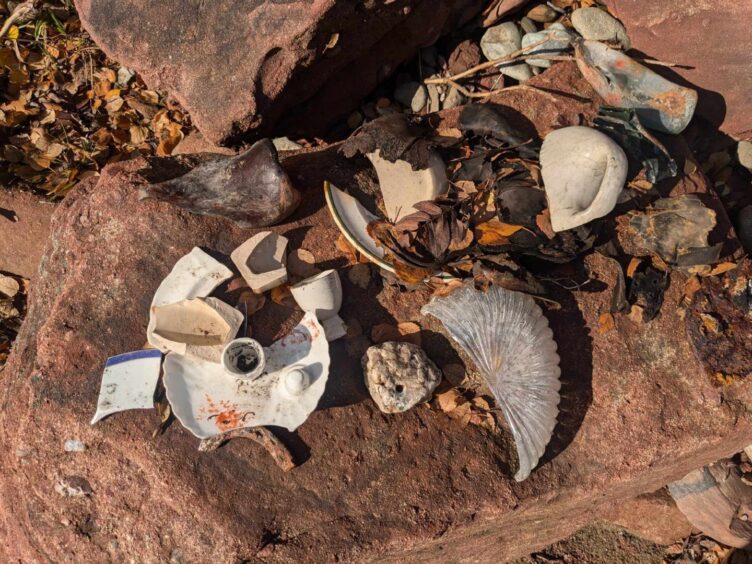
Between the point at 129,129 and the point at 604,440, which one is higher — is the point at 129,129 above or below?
above

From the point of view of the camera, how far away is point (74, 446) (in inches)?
94.0

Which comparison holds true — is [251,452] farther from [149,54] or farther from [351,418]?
[149,54]

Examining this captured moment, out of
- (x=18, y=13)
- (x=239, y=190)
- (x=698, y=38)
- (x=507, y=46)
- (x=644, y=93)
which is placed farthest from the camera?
(x=18, y=13)

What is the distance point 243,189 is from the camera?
248 centimetres

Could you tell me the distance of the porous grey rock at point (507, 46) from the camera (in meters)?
3.24

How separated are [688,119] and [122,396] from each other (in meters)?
3.00

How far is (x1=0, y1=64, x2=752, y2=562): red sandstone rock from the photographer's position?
236 cm

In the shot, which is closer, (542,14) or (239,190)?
(239,190)

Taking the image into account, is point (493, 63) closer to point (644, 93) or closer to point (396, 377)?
point (644, 93)

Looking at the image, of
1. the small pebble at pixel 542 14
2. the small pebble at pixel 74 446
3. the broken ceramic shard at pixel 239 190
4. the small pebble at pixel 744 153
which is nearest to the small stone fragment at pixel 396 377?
the broken ceramic shard at pixel 239 190

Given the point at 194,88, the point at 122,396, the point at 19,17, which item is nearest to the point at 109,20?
the point at 194,88

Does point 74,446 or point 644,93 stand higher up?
point 74,446

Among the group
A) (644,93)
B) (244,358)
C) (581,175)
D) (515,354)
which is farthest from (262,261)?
(644,93)

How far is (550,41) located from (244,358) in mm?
2343
